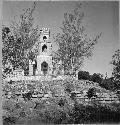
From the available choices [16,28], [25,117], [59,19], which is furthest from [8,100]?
[59,19]

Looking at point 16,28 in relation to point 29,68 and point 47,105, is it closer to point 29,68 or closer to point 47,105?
point 29,68

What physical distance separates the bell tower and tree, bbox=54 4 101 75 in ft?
0.25

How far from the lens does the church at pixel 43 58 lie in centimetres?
287

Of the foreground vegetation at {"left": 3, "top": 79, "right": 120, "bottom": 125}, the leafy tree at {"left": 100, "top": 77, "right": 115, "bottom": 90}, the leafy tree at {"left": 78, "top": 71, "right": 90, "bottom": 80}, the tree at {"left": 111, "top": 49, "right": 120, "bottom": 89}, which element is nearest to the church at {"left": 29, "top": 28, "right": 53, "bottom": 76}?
the foreground vegetation at {"left": 3, "top": 79, "right": 120, "bottom": 125}

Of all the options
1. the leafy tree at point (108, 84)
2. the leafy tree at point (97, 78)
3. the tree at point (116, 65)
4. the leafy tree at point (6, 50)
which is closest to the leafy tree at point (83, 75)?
the leafy tree at point (97, 78)

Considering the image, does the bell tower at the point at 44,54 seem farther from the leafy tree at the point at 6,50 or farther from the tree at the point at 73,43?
the leafy tree at the point at 6,50

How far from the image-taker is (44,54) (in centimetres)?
287

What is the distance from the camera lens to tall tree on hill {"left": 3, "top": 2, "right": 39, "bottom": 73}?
2.89m

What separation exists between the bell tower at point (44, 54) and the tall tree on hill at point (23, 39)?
82mm

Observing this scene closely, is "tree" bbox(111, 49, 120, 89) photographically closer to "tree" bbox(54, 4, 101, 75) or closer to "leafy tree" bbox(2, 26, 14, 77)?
"tree" bbox(54, 4, 101, 75)

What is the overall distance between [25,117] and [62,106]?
384 millimetres

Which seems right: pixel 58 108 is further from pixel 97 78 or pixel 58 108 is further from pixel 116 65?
pixel 116 65

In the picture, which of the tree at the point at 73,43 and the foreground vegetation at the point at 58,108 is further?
the tree at the point at 73,43

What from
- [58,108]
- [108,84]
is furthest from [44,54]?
[108,84]
